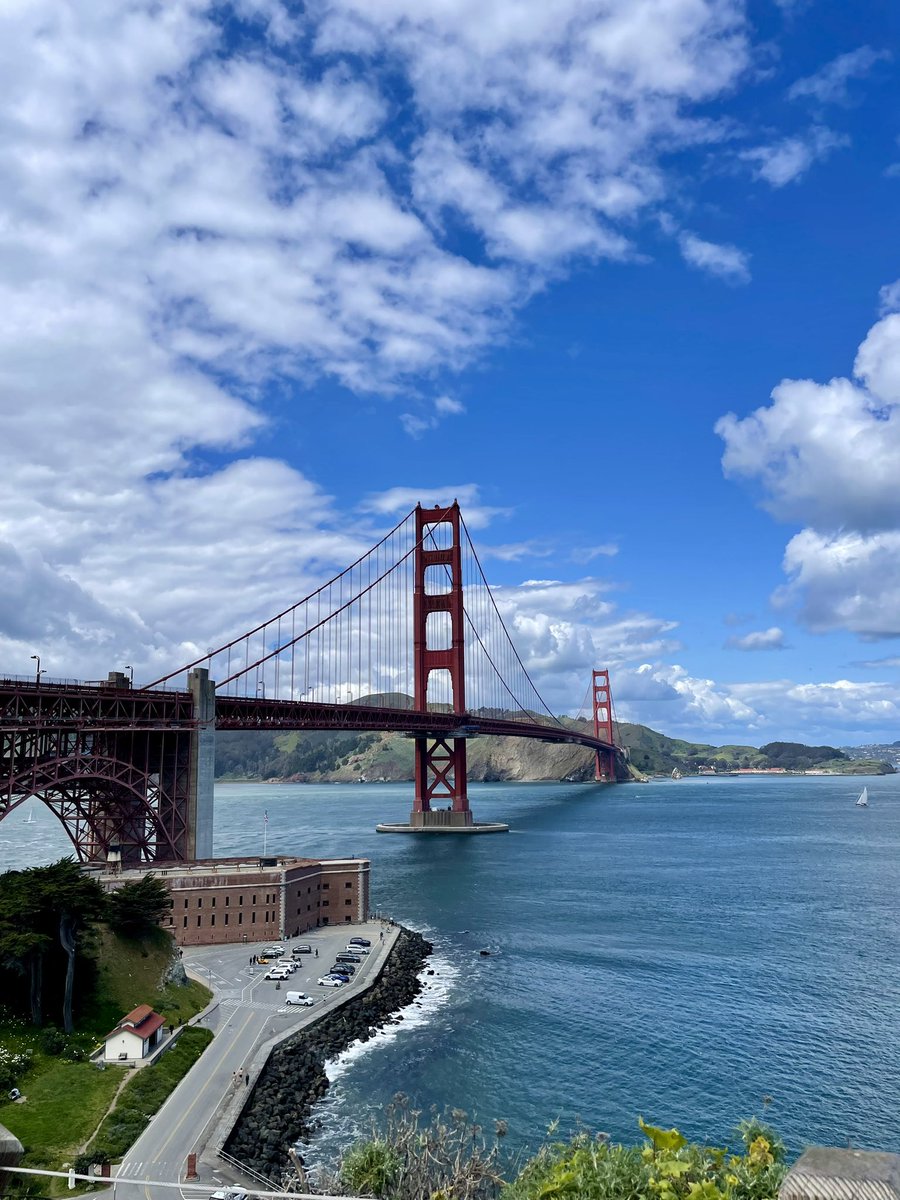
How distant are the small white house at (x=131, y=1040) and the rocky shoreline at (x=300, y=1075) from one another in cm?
433

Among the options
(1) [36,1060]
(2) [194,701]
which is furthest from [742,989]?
(2) [194,701]

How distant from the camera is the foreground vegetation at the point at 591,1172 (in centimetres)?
1160

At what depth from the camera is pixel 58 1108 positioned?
2791 centimetres

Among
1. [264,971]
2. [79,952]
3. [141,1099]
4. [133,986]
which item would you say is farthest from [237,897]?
[141,1099]

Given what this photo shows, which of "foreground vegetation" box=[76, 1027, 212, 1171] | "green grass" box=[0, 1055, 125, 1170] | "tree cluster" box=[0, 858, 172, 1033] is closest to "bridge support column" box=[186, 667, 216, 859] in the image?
"tree cluster" box=[0, 858, 172, 1033]

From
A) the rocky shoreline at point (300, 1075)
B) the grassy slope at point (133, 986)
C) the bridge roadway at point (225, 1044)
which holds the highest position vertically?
the grassy slope at point (133, 986)

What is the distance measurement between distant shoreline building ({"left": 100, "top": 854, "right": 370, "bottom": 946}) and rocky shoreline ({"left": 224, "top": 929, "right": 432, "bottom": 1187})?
761 cm

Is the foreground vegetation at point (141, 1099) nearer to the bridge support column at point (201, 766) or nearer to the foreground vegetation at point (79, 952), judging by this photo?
the foreground vegetation at point (79, 952)

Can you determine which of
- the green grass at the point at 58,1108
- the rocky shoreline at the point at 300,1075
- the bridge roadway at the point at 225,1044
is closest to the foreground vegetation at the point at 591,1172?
the rocky shoreline at the point at 300,1075

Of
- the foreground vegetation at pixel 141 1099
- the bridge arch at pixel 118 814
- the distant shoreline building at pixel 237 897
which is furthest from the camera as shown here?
the bridge arch at pixel 118 814

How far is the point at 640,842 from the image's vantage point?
10431 centimetres

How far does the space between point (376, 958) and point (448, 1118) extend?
59.1 feet

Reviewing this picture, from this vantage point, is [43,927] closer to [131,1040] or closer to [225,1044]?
[131,1040]

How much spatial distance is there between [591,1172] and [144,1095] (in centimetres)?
2135
